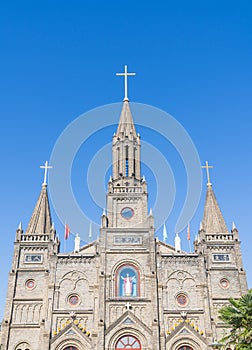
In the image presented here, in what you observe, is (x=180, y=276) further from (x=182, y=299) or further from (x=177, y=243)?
(x=177, y=243)

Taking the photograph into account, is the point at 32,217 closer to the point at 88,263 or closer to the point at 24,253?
the point at 24,253

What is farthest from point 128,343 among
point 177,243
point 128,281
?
point 177,243

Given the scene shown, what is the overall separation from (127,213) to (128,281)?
826cm

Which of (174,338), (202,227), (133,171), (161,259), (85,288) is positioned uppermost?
(133,171)

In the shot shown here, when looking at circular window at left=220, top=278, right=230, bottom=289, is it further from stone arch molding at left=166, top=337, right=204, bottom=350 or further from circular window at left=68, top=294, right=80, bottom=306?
circular window at left=68, top=294, right=80, bottom=306

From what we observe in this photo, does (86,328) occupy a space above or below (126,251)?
below

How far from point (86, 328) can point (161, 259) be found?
1073cm

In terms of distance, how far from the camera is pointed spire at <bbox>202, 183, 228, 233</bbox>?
50156mm

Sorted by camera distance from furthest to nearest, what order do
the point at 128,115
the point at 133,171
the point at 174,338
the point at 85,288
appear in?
1. the point at 128,115
2. the point at 133,171
3. the point at 85,288
4. the point at 174,338

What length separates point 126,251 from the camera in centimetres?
4628

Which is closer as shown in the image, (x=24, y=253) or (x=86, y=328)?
(x=86, y=328)

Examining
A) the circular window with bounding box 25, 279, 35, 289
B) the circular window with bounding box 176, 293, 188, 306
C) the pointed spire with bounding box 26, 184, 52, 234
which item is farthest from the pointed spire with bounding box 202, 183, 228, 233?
the circular window with bounding box 25, 279, 35, 289

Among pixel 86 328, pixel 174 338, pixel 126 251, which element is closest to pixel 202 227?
pixel 126 251

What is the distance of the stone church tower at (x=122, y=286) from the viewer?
137 ft
